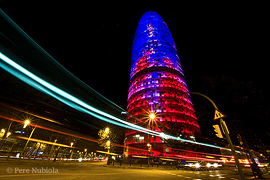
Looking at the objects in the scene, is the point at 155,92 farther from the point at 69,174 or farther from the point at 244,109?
the point at 69,174

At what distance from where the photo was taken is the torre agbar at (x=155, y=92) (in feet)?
168

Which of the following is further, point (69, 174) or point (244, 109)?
point (244, 109)

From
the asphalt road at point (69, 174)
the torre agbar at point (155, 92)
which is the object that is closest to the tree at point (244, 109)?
the asphalt road at point (69, 174)

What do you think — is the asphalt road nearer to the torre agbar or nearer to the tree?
the tree

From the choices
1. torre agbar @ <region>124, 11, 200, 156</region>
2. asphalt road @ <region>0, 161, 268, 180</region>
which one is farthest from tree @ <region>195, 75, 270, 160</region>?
torre agbar @ <region>124, 11, 200, 156</region>

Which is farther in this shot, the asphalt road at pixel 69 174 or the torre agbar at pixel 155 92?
the torre agbar at pixel 155 92

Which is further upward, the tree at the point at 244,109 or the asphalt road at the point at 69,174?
the tree at the point at 244,109

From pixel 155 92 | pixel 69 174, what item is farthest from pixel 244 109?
pixel 155 92

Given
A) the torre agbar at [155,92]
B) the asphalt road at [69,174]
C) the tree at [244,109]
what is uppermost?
the torre agbar at [155,92]

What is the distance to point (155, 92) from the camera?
193ft

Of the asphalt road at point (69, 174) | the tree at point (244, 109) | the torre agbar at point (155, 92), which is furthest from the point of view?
the torre agbar at point (155, 92)

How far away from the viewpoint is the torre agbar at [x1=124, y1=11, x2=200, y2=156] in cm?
5109

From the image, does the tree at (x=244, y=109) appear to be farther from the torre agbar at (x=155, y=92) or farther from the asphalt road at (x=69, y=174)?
the torre agbar at (x=155, y=92)

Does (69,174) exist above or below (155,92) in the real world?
below
